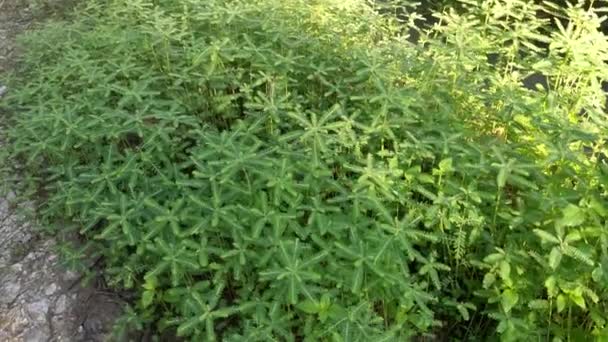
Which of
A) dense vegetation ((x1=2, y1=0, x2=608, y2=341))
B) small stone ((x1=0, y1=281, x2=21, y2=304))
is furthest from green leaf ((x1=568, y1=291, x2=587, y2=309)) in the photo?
small stone ((x1=0, y1=281, x2=21, y2=304))

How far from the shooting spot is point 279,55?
305 centimetres

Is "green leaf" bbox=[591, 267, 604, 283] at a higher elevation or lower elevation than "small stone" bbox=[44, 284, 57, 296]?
higher

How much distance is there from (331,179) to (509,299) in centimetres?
84

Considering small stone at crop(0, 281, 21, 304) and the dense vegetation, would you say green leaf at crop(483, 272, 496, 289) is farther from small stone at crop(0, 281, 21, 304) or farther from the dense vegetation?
small stone at crop(0, 281, 21, 304)

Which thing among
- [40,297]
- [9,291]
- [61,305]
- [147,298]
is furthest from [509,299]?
[9,291]

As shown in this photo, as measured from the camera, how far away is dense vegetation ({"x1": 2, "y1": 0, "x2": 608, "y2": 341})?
2.31m

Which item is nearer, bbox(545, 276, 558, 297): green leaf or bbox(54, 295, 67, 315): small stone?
bbox(545, 276, 558, 297): green leaf

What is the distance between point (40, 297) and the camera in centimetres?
277

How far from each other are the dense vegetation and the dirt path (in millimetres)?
142

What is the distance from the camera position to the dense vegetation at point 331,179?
2307 millimetres

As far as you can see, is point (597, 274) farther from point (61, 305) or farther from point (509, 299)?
point (61, 305)

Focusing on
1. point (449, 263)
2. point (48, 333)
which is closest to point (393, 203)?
point (449, 263)

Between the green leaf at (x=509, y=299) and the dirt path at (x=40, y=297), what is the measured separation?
166 cm

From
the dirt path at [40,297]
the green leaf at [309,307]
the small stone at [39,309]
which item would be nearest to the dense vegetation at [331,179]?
the green leaf at [309,307]
